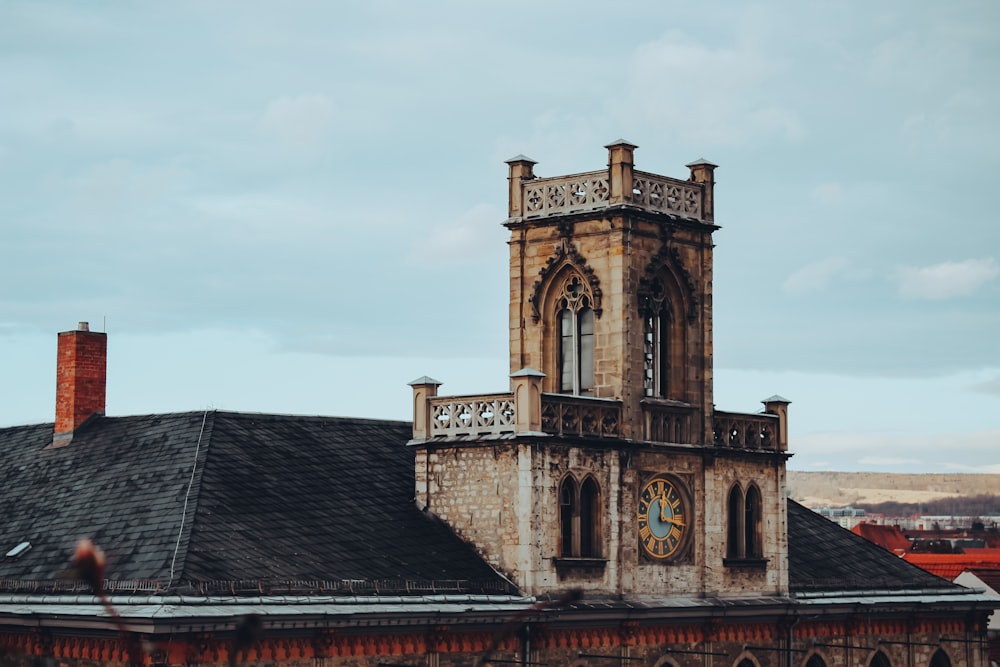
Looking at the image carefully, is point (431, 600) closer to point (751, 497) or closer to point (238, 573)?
point (238, 573)

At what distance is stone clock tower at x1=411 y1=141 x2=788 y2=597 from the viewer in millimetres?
37062

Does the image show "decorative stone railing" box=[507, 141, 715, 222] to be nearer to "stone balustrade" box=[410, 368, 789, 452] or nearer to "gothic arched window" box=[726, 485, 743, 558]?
"stone balustrade" box=[410, 368, 789, 452]

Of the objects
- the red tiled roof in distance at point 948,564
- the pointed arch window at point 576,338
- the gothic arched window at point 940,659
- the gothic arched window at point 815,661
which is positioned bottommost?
the gothic arched window at point 940,659

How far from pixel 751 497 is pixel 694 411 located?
3.48 metres

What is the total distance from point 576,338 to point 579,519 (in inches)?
198

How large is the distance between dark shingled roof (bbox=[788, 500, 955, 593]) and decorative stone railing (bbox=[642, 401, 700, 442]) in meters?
6.39

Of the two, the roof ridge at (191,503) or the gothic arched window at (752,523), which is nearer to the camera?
the roof ridge at (191,503)

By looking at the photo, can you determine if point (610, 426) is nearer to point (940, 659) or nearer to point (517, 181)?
→ point (517, 181)

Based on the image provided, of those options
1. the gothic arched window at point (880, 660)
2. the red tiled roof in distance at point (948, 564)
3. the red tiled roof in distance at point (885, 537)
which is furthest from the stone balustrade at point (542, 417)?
the red tiled roof in distance at point (885, 537)

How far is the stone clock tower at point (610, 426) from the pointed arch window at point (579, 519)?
41 millimetres

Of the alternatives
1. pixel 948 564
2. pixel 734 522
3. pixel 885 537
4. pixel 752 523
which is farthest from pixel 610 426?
pixel 885 537

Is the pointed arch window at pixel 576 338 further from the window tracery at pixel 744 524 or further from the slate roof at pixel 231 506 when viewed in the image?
the window tracery at pixel 744 524

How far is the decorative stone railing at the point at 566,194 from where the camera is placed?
3959 centimetres

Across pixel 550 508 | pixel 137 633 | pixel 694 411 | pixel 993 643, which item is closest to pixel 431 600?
pixel 550 508
